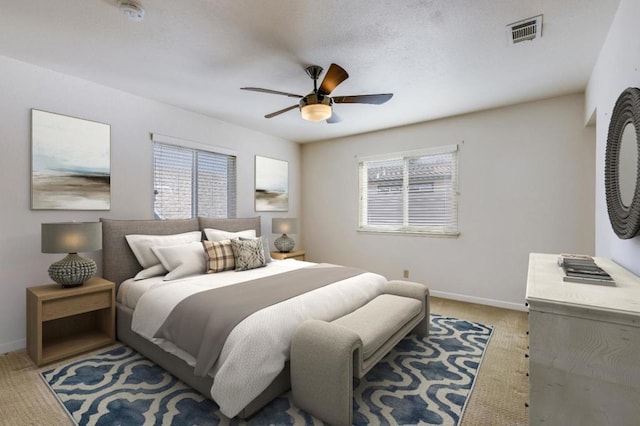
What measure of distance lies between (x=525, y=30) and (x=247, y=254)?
3.17 m

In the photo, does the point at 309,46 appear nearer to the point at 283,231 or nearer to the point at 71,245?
the point at 71,245

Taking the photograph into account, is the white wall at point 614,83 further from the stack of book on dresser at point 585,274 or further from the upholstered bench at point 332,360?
the upholstered bench at point 332,360

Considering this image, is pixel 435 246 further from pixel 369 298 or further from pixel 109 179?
pixel 109 179

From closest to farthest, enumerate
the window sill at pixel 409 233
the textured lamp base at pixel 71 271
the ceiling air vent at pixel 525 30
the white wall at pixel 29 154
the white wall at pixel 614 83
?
the white wall at pixel 614 83
the ceiling air vent at pixel 525 30
the textured lamp base at pixel 71 271
the white wall at pixel 29 154
the window sill at pixel 409 233

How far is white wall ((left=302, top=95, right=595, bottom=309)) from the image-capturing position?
11.1 ft

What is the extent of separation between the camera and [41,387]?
6.89 ft

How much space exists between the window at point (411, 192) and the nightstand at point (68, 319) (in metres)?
3.58

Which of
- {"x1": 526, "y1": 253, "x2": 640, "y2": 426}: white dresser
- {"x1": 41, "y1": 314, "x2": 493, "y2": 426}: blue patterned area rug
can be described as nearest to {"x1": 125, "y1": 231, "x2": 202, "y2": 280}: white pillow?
{"x1": 41, "y1": 314, "x2": 493, "y2": 426}: blue patterned area rug

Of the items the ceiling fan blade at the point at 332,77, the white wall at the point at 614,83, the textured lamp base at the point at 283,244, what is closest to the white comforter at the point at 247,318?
the textured lamp base at the point at 283,244

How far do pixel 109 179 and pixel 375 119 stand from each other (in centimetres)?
337

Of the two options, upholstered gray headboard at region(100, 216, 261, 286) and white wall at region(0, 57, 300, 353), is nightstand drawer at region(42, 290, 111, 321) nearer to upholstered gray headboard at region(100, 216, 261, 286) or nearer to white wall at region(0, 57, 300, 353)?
upholstered gray headboard at region(100, 216, 261, 286)

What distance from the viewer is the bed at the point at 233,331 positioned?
170 centimetres

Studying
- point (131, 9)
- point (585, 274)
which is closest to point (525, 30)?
point (585, 274)

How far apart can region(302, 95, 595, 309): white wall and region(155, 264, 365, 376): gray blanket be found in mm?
2267
